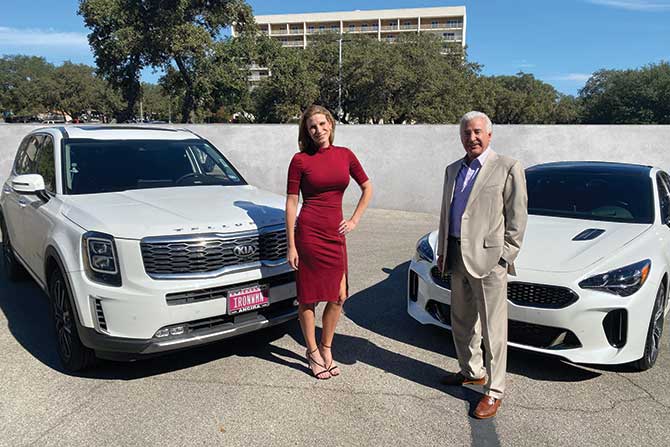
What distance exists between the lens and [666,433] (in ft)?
9.80

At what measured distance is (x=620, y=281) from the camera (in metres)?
3.43

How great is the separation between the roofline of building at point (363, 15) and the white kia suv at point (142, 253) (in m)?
104

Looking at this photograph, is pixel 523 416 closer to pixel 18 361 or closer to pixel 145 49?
pixel 18 361

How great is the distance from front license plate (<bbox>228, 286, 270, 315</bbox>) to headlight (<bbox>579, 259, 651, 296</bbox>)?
7.16ft

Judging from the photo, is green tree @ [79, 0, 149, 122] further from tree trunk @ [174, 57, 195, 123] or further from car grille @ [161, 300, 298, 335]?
car grille @ [161, 300, 298, 335]

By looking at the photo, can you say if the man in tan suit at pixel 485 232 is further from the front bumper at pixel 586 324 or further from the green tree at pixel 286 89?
the green tree at pixel 286 89

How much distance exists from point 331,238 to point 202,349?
5.20ft

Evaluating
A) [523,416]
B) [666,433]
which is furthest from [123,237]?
[666,433]

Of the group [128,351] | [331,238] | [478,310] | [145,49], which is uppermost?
[145,49]

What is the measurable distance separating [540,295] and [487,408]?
890 millimetres

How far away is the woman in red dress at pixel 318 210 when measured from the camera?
3.33 metres

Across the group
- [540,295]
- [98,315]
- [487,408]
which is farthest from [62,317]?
[540,295]

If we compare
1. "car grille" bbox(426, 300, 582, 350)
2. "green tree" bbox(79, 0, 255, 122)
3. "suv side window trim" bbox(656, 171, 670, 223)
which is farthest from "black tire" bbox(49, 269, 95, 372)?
"green tree" bbox(79, 0, 255, 122)

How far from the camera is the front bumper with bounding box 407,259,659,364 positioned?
11.0ft
